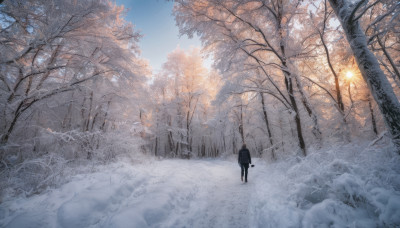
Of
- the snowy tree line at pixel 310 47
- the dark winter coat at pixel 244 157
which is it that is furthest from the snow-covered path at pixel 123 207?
the snowy tree line at pixel 310 47

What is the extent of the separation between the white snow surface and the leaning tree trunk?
2.20ft

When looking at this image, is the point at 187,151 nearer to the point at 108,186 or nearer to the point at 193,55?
the point at 193,55

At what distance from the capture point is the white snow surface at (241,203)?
2.33m

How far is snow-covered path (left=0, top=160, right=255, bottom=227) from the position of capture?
10.2ft

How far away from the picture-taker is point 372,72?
3279 mm

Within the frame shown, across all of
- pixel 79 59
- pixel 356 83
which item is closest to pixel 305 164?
pixel 356 83

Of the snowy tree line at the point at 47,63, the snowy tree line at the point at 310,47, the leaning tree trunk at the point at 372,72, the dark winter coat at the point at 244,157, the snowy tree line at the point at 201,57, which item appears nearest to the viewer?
the leaning tree trunk at the point at 372,72

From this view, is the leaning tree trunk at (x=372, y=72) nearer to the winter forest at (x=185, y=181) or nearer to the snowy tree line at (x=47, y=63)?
the winter forest at (x=185, y=181)

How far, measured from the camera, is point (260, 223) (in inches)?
122

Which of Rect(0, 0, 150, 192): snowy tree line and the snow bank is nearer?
the snow bank

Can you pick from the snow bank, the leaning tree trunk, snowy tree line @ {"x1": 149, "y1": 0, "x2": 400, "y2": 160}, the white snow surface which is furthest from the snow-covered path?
snowy tree line @ {"x1": 149, "y1": 0, "x2": 400, "y2": 160}

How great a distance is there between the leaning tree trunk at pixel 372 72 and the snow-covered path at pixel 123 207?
360 cm

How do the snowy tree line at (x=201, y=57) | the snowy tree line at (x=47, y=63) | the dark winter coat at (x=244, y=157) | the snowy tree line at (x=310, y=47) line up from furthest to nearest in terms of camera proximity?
1. the dark winter coat at (x=244, y=157)
2. the snowy tree line at (x=47, y=63)
3. the snowy tree line at (x=201, y=57)
4. the snowy tree line at (x=310, y=47)

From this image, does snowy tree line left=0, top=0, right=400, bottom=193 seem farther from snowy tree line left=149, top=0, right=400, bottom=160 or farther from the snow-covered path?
the snow-covered path
